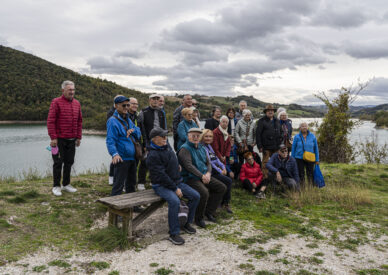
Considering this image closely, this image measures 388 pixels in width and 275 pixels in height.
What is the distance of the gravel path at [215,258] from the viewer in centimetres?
325

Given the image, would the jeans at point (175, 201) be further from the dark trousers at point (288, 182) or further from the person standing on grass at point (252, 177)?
the dark trousers at point (288, 182)

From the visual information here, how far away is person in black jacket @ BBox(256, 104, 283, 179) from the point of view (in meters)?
6.92

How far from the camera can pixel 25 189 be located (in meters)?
5.52

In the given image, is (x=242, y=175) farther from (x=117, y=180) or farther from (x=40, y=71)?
(x=40, y=71)

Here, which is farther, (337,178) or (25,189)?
(337,178)

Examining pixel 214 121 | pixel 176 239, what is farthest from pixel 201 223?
pixel 214 121

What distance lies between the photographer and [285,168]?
6.64 metres

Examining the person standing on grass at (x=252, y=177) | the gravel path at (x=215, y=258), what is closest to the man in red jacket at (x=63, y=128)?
the gravel path at (x=215, y=258)

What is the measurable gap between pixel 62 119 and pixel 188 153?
256cm

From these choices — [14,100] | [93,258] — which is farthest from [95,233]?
[14,100]

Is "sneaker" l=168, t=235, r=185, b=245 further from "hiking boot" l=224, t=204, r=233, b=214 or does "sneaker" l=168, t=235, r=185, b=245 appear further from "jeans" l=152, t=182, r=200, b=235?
"hiking boot" l=224, t=204, r=233, b=214

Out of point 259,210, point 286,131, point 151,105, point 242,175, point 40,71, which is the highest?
point 40,71

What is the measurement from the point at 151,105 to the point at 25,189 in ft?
10.4

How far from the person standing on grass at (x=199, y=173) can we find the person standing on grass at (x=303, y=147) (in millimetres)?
2989
